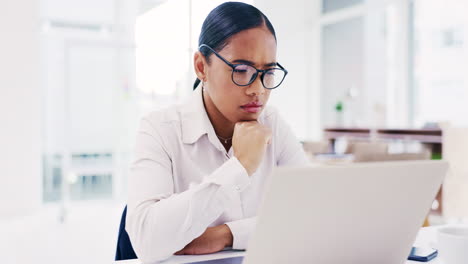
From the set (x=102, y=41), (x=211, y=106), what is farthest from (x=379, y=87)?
(x=211, y=106)

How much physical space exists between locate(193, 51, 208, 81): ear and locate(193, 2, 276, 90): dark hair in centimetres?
2

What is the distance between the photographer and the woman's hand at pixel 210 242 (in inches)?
43.0

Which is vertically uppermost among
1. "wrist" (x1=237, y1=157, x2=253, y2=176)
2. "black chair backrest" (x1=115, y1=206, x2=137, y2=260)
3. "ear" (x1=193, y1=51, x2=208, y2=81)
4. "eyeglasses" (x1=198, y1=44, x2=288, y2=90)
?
"ear" (x1=193, y1=51, x2=208, y2=81)

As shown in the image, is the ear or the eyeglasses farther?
the ear

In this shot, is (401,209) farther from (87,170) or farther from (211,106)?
(87,170)

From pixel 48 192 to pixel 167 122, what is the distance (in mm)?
5170

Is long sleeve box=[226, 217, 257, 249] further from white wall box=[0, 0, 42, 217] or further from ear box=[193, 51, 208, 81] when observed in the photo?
white wall box=[0, 0, 42, 217]

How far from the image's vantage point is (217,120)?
155 cm

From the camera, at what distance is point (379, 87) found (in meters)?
6.32

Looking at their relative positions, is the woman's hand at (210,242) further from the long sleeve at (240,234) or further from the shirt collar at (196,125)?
the shirt collar at (196,125)

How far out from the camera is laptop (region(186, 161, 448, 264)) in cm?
66

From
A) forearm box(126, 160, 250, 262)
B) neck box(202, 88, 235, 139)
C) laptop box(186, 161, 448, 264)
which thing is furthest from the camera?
neck box(202, 88, 235, 139)

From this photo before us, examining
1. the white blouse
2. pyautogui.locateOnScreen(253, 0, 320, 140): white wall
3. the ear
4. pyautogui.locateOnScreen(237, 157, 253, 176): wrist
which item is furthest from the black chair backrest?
pyautogui.locateOnScreen(253, 0, 320, 140): white wall

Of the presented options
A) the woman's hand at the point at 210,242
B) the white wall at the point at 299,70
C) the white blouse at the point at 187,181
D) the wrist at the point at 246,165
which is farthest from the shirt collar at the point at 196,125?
the white wall at the point at 299,70
